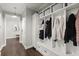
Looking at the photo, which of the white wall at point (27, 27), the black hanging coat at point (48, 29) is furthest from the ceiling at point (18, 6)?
the black hanging coat at point (48, 29)

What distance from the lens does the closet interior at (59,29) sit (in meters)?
1.39

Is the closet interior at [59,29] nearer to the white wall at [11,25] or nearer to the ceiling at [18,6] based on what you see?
the ceiling at [18,6]

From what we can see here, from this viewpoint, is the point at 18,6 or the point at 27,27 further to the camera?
the point at 27,27

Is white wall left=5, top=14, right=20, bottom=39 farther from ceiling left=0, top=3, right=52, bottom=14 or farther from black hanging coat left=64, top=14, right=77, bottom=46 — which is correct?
black hanging coat left=64, top=14, right=77, bottom=46

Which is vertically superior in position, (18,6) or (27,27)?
(18,6)

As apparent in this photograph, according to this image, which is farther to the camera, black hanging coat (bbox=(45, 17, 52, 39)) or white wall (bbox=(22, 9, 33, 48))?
black hanging coat (bbox=(45, 17, 52, 39))

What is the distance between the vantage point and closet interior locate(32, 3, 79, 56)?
1.39m

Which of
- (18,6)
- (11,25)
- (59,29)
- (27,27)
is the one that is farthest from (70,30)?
(11,25)

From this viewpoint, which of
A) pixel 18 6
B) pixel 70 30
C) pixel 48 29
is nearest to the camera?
pixel 70 30

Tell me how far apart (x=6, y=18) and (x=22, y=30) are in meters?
0.37

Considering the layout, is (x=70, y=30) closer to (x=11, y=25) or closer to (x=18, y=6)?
(x=18, y=6)

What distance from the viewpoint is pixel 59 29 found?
5.32ft

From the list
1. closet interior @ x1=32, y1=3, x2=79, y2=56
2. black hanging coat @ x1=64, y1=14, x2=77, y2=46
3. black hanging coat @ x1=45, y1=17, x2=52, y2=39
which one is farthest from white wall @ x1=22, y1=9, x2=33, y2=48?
black hanging coat @ x1=64, y1=14, x2=77, y2=46

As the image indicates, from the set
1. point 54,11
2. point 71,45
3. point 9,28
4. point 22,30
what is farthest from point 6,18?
point 71,45
